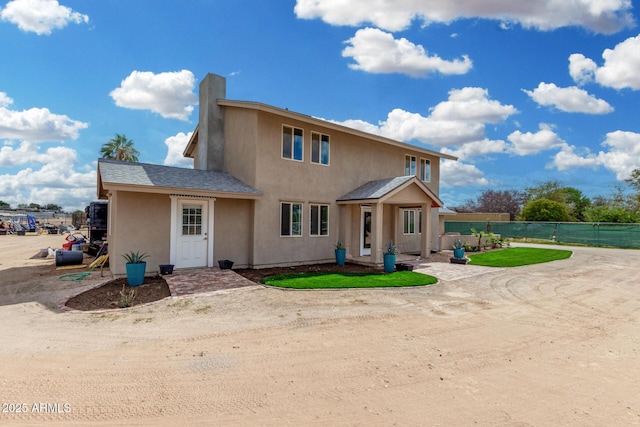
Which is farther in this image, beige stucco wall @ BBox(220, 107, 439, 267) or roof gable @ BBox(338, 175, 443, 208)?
roof gable @ BBox(338, 175, 443, 208)

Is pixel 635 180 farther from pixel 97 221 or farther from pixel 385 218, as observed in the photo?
pixel 97 221

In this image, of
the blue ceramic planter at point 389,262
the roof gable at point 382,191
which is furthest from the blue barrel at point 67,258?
the blue ceramic planter at point 389,262

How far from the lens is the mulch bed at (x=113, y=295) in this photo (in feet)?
23.7

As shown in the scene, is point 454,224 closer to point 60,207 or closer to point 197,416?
point 197,416

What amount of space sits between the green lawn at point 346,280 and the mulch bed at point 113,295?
279 centimetres

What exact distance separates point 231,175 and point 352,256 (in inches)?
244

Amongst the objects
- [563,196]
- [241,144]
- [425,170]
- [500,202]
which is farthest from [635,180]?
[241,144]

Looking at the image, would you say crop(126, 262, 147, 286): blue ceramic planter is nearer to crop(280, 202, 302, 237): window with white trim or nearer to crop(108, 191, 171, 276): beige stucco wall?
crop(108, 191, 171, 276): beige stucco wall

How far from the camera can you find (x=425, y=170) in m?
19.1

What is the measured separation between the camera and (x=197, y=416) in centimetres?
321

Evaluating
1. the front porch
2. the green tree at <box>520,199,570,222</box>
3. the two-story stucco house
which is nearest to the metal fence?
the green tree at <box>520,199,570,222</box>

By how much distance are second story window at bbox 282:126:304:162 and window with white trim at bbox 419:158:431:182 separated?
8.37m

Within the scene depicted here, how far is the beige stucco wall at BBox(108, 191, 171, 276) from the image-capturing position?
9844 millimetres

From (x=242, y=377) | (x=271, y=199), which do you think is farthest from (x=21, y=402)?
(x=271, y=199)
